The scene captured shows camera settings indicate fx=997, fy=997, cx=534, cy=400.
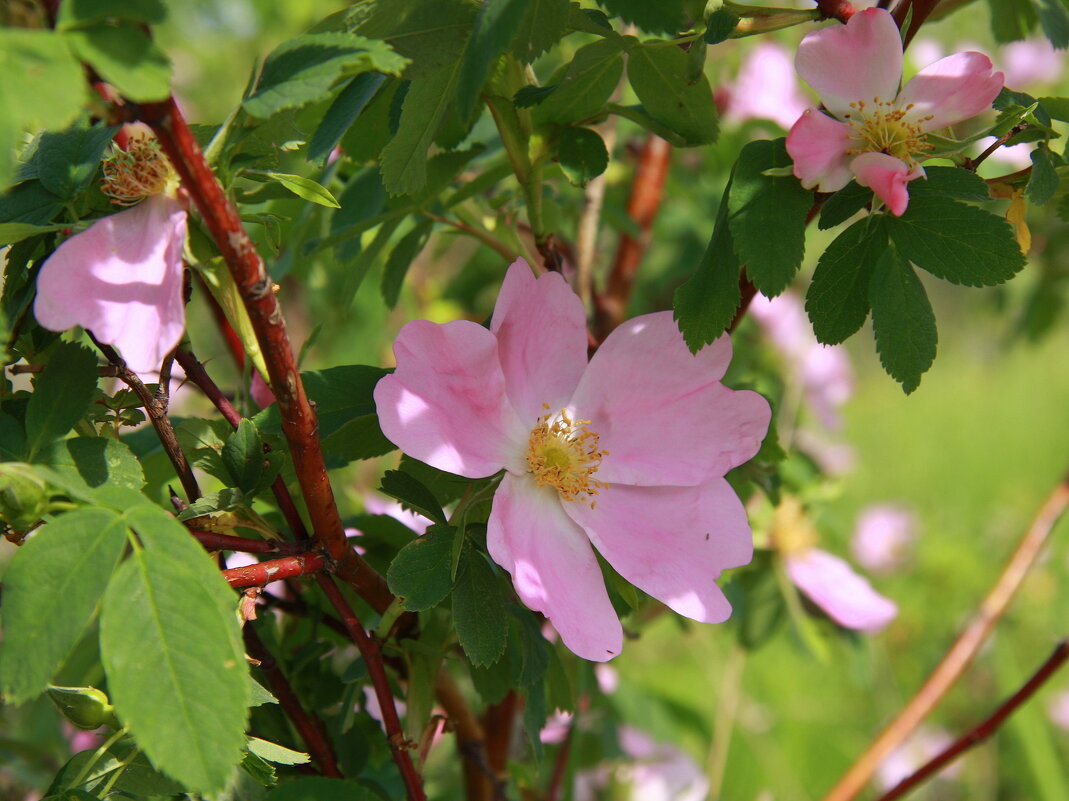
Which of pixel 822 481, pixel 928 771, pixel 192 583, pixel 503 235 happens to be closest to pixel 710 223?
pixel 822 481

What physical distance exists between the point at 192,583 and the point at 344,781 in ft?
0.66

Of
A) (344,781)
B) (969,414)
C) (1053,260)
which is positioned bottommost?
(969,414)

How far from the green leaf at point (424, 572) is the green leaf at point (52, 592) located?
136 mm

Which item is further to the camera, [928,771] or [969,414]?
[969,414]

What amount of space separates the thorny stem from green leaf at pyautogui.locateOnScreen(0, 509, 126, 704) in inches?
31.2

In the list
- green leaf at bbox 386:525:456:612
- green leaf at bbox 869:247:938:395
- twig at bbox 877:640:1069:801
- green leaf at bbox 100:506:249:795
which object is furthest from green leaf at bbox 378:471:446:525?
twig at bbox 877:640:1069:801

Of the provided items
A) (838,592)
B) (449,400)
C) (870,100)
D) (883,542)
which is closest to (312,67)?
(449,400)

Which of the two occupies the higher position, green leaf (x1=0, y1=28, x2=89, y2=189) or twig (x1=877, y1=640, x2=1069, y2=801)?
green leaf (x1=0, y1=28, x2=89, y2=189)

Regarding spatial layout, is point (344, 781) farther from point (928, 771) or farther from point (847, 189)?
point (928, 771)

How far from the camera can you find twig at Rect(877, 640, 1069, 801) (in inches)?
31.8

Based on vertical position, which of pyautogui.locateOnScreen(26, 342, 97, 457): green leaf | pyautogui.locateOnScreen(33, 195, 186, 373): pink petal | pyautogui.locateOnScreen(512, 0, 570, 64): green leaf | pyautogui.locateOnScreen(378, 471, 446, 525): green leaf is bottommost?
pyautogui.locateOnScreen(378, 471, 446, 525): green leaf

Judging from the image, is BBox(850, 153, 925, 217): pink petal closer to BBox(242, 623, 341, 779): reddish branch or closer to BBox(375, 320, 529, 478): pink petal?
BBox(375, 320, 529, 478): pink petal

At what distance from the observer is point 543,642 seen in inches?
22.7

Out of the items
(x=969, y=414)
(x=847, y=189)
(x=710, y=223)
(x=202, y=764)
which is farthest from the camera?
(x=969, y=414)
